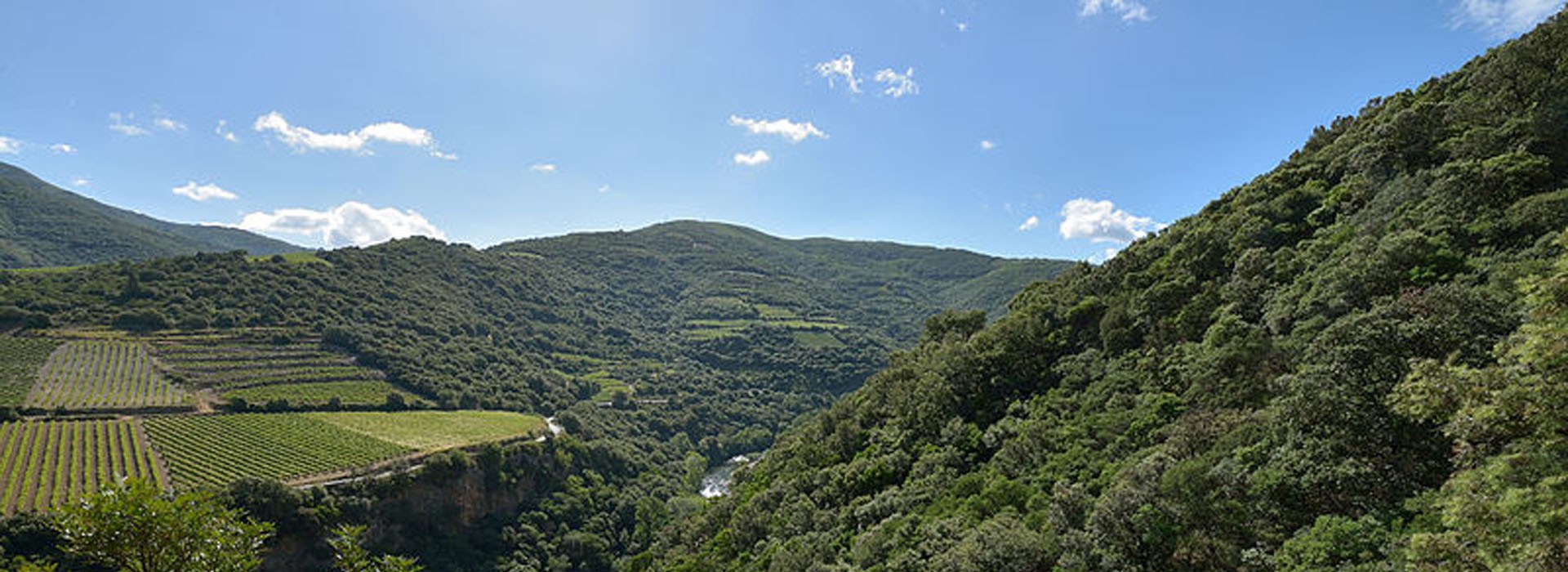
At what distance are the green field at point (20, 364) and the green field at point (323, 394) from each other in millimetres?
20022

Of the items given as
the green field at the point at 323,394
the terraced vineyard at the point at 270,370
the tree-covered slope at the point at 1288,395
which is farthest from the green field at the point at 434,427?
the tree-covered slope at the point at 1288,395

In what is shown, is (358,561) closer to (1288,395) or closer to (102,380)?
(1288,395)

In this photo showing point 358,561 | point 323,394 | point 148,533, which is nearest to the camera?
point 148,533

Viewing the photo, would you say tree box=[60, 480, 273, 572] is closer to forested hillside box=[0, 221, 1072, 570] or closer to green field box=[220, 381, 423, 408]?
forested hillside box=[0, 221, 1072, 570]

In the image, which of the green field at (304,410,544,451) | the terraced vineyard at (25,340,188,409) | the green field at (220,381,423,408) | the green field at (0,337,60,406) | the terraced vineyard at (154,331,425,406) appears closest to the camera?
the green field at (0,337,60,406)

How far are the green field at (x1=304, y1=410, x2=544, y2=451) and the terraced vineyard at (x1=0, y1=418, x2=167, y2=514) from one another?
21.3m

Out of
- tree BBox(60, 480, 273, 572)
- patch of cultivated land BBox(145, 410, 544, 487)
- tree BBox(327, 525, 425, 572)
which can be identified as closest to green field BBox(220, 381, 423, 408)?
patch of cultivated land BBox(145, 410, 544, 487)

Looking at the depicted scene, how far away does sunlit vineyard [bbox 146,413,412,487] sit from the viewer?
72.4 m

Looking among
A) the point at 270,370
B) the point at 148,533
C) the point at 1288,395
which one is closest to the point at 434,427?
the point at 270,370

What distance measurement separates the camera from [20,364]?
8725cm

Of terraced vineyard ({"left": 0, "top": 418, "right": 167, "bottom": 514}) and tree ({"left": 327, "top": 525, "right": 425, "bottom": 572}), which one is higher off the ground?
tree ({"left": 327, "top": 525, "right": 425, "bottom": 572})

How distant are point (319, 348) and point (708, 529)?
107 metres

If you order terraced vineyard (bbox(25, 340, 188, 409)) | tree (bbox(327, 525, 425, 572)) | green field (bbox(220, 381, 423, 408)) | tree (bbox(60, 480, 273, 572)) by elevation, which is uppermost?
tree (bbox(60, 480, 273, 572))

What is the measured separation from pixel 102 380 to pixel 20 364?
982cm
